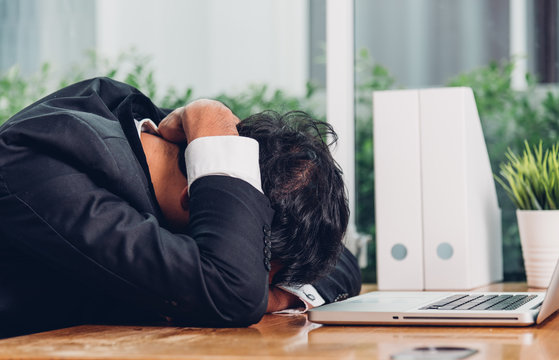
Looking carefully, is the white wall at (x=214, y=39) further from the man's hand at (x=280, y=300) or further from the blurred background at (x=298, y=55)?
the man's hand at (x=280, y=300)

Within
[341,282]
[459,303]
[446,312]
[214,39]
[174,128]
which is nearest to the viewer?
[446,312]

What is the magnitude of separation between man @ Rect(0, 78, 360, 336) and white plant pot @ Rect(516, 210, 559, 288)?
2.22 feet

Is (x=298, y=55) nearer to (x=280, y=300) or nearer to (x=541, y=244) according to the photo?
(x=541, y=244)

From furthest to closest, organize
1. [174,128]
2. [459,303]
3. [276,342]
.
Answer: [174,128] < [459,303] < [276,342]

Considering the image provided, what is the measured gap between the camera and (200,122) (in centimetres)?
120

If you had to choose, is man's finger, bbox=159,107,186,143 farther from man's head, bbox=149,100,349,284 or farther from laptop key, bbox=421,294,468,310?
laptop key, bbox=421,294,468,310

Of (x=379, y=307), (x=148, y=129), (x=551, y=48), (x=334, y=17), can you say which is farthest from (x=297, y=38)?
(x=379, y=307)

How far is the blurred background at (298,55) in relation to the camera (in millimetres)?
2168

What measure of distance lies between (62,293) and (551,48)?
5.14ft

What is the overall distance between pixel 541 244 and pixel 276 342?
0.98 metres

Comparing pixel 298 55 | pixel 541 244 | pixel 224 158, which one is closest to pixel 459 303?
pixel 224 158

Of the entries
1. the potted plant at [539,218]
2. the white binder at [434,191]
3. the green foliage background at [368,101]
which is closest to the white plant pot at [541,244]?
the potted plant at [539,218]

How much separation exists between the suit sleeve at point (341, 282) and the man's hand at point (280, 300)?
0.17 feet

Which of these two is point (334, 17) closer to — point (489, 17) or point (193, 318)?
point (489, 17)
